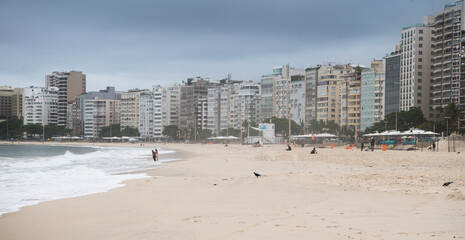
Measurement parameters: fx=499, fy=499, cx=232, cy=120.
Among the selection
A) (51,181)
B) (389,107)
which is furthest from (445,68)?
(51,181)

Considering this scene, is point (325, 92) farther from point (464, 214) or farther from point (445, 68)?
point (464, 214)

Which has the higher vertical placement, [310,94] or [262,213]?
[310,94]

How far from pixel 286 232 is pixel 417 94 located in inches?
4861

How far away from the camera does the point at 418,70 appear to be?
410ft

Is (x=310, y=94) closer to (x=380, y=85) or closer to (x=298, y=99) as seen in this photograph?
(x=298, y=99)

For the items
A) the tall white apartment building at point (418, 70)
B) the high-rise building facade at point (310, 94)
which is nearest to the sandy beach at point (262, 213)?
the tall white apartment building at point (418, 70)

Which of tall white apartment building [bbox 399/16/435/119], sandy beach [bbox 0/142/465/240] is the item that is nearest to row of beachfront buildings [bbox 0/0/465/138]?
tall white apartment building [bbox 399/16/435/119]

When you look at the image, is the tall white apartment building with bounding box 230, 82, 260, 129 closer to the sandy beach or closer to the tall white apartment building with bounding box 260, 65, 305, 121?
the tall white apartment building with bounding box 260, 65, 305, 121

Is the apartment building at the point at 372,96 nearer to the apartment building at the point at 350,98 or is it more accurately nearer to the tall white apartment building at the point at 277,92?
the apartment building at the point at 350,98

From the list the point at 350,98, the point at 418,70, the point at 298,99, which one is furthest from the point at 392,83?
the point at 298,99

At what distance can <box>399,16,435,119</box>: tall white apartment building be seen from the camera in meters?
125

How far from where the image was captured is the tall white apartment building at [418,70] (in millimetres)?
124750

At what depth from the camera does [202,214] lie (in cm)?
1252

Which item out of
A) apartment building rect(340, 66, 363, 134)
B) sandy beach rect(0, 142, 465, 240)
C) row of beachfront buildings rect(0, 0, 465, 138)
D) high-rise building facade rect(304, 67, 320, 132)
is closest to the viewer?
sandy beach rect(0, 142, 465, 240)
